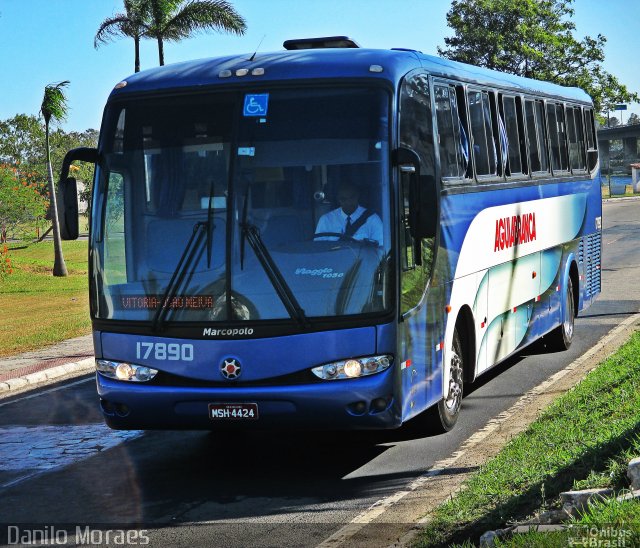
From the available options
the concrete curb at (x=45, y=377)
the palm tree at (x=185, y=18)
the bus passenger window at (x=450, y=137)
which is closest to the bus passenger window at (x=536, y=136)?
A: the bus passenger window at (x=450, y=137)

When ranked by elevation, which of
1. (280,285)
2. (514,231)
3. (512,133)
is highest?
(512,133)

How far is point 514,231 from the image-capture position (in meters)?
12.4

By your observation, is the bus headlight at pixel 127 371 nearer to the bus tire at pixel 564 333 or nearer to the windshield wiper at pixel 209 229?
the windshield wiper at pixel 209 229

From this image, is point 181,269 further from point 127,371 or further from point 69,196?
point 69,196

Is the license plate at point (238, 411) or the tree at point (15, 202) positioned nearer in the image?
the license plate at point (238, 411)

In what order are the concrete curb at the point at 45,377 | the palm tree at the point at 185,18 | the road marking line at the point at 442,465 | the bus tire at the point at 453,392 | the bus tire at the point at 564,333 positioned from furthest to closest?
the palm tree at the point at 185,18 → the bus tire at the point at 564,333 → the concrete curb at the point at 45,377 → the bus tire at the point at 453,392 → the road marking line at the point at 442,465

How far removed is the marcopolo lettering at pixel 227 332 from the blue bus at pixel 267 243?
0.01 m

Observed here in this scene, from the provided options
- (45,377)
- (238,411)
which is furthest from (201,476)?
(45,377)

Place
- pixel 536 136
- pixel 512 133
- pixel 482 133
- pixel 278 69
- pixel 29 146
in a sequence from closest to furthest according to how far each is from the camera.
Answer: pixel 278 69 < pixel 482 133 < pixel 512 133 < pixel 536 136 < pixel 29 146

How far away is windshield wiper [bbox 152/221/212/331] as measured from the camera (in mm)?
8398

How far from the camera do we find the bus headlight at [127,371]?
8.57 metres

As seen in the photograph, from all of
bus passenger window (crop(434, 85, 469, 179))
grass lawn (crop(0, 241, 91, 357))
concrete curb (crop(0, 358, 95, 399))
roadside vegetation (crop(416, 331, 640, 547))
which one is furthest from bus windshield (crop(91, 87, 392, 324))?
grass lawn (crop(0, 241, 91, 357))

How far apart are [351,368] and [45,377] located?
7686 millimetres

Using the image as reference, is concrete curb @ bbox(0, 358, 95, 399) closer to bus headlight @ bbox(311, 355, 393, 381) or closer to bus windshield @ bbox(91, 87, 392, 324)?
bus windshield @ bbox(91, 87, 392, 324)
